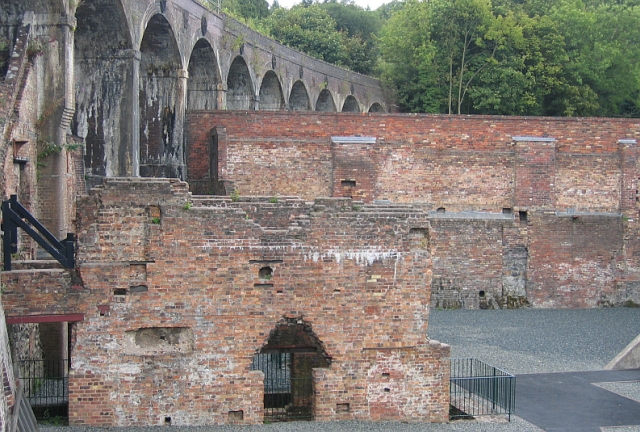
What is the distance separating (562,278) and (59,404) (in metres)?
15.2

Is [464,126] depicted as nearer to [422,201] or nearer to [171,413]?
[422,201]

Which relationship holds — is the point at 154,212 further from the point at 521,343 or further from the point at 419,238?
the point at 521,343

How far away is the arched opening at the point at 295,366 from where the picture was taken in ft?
40.1

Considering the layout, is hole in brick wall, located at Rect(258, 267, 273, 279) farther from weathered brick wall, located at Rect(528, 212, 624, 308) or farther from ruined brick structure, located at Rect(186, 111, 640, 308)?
weathered brick wall, located at Rect(528, 212, 624, 308)

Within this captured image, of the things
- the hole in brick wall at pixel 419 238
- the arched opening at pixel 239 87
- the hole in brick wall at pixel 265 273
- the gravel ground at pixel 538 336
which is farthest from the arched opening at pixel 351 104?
the hole in brick wall at pixel 265 273

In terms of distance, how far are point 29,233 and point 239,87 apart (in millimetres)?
19054

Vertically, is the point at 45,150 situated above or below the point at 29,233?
above

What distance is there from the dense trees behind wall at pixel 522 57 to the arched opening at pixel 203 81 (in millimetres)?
7924

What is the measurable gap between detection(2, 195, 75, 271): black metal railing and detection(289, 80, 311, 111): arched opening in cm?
2608

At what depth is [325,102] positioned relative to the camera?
42.0 m

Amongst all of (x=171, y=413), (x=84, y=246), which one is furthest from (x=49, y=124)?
(x=171, y=413)

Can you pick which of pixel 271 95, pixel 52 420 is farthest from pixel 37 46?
pixel 271 95

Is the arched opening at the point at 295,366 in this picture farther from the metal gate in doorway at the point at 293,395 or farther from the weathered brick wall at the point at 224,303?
the weathered brick wall at the point at 224,303

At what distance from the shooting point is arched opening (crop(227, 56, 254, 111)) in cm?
2891
